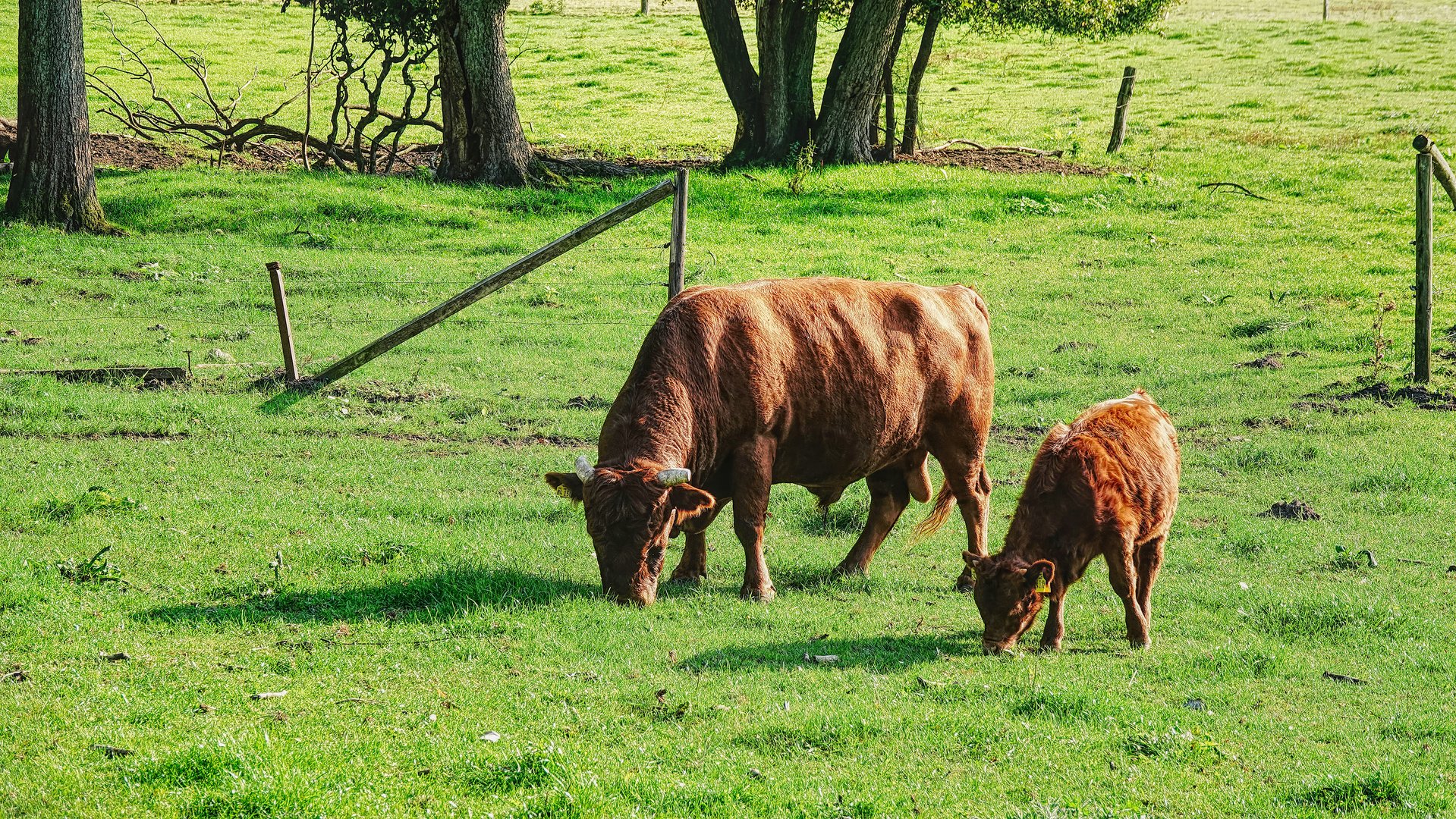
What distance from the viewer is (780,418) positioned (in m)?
10.0

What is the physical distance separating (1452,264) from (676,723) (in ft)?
62.4

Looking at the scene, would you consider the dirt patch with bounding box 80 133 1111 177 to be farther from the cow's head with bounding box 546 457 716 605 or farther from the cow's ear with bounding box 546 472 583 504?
the cow's head with bounding box 546 457 716 605

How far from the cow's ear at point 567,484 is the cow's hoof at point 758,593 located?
56.7 inches

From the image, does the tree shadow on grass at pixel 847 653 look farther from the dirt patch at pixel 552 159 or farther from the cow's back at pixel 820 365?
the dirt patch at pixel 552 159

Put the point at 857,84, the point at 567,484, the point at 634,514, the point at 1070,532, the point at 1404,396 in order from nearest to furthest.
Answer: the point at 1070,532 < the point at 634,514 < the point at 567,484 < the point at 1404,396 < the point at 857,84

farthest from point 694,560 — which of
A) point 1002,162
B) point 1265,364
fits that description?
point 1002,162

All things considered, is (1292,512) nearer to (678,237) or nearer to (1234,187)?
(678,237)

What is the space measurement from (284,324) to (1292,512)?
10.6 m

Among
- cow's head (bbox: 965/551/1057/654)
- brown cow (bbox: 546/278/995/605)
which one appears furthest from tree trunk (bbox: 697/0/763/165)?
cow's head (bbox: 965/551/1057/654)

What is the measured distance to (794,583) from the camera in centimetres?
1027

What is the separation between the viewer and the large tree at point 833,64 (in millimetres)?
26656

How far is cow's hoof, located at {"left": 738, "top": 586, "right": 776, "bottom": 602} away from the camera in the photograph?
31.6 ft

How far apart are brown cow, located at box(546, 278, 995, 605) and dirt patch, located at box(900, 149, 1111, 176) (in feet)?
58.6

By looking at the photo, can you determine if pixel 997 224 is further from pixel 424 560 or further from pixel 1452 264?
pixel 424 560
